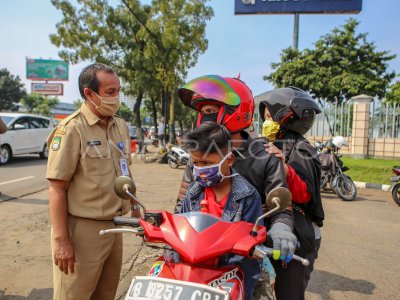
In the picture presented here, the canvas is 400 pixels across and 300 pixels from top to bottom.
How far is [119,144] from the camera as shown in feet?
7.70

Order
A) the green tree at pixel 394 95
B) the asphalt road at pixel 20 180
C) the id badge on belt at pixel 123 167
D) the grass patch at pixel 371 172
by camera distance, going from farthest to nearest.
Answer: the green tree at pixel 394 95, the grass patch at pixel 371 172, the asphalt road at pixel 20 180, the id badge on belt at pixel 123 167

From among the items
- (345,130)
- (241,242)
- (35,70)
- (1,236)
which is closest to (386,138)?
(345,130)

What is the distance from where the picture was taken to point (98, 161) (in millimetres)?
2139

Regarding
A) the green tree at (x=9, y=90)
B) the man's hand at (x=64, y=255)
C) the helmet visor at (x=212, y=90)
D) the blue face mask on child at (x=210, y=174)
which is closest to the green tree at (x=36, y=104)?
the green tree at (x=9, y=90)

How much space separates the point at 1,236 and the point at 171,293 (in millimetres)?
4253

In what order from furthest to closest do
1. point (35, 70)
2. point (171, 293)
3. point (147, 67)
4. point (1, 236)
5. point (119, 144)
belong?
point (35, 70), point (147, 67), point (1, 236), point (119, 144), point (171, 293)

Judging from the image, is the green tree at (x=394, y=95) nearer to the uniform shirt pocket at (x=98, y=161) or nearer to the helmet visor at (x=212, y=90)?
the helmet visor at (x=212, y=90)

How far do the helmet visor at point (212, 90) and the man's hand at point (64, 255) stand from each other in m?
1.04

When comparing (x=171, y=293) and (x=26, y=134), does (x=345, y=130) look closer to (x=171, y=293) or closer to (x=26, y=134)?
(x=26, y=134)

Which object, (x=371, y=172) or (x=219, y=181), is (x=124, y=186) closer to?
(x=219, y=181)

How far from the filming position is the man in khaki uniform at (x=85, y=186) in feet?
6.59

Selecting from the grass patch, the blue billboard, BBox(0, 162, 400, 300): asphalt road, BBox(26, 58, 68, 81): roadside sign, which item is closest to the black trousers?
BBox(0, 162, 400, 300): asphalt road

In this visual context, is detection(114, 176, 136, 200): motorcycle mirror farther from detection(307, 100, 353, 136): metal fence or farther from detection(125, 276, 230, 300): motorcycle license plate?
detection(307, 100, 353, 136): metal fence

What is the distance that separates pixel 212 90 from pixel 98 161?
2.50 ft
